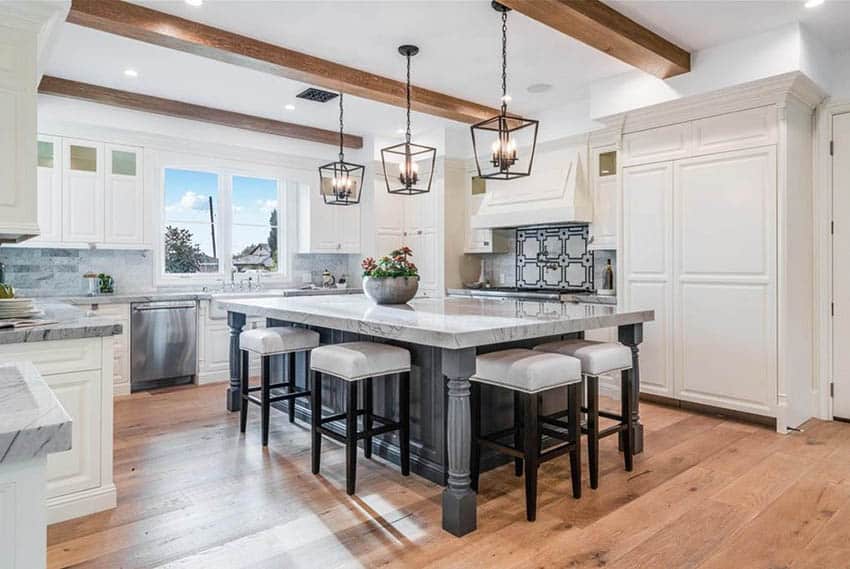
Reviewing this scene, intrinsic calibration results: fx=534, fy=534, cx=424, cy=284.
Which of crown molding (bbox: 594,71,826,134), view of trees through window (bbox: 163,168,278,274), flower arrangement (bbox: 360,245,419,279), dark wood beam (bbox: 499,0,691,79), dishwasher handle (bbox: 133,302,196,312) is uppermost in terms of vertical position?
dark wood beam (bbox: 499,0,691,79)

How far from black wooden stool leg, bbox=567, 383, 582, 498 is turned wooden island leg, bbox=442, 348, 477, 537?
0.58 metres

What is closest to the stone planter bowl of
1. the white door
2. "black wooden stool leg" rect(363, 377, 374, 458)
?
"black wooden stool leg" rect(363, 377, 374, 458)

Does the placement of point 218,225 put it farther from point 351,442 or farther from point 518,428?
point 518,428

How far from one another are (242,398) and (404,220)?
3641 millimetres

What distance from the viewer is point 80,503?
8.04 ft

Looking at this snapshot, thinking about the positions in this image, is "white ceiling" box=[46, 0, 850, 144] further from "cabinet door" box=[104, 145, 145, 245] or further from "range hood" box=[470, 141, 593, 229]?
"cabinet door" box=[104, 145, 145, 245]

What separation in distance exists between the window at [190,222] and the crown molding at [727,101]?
13.9 feet

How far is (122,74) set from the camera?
450 centimetres

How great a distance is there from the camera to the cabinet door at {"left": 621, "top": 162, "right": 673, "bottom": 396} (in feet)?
14.3

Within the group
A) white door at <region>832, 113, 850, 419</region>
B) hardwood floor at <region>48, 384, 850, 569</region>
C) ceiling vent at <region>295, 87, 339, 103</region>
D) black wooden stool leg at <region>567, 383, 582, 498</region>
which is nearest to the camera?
hardwood floor at <region>48, 384, 850, 569</region>

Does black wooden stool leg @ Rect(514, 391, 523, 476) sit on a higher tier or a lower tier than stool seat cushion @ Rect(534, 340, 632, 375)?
lower

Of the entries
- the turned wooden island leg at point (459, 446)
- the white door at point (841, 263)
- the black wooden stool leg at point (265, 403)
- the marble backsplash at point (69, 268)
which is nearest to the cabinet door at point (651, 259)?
the white door at point (841, 263)

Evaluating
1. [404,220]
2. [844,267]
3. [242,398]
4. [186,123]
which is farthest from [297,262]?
[844,267]

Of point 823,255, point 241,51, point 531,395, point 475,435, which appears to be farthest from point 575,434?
point 241,51
